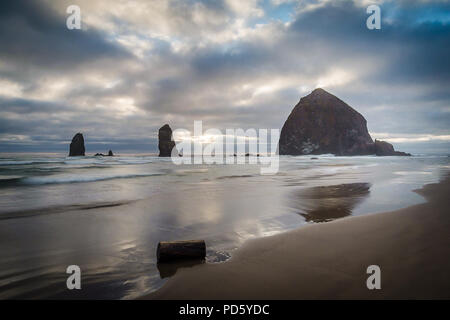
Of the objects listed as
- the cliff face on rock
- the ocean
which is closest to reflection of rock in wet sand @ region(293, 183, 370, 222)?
the ocean

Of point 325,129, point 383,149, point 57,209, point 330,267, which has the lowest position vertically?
point 57,209

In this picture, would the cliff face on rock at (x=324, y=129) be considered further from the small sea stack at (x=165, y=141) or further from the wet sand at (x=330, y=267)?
the wet sand at (x=330, y=267)

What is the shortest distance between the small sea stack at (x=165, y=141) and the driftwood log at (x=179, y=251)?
75.0 m

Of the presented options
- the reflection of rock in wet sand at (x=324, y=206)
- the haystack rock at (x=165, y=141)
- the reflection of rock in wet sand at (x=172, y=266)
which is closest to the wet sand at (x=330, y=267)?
the reflection of rock in wet sand at (x=172, y=266)

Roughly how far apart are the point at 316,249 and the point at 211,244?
1.58 m

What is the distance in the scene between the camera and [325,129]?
296 feet

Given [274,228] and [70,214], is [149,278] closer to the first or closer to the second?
[274,228]

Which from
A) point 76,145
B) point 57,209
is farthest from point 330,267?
point 76,145

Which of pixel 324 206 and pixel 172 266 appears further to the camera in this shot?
pixel 324 206

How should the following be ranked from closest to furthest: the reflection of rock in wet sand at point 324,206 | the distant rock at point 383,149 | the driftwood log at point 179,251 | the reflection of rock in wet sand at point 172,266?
1. the reflection of rock in wet sand at point 172,266
2. the driftwood log at point 179,251
3. the reflection of rock in wet sand at point 324,206
4. the distant rock at point 383,149

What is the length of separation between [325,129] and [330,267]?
319 ft

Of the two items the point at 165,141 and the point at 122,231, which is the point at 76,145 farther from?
the point at 122,231

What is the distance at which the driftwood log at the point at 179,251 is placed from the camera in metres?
2.88

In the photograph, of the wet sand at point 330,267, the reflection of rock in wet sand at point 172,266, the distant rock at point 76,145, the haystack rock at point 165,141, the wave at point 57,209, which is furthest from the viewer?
the haystack rock at point 165,141
